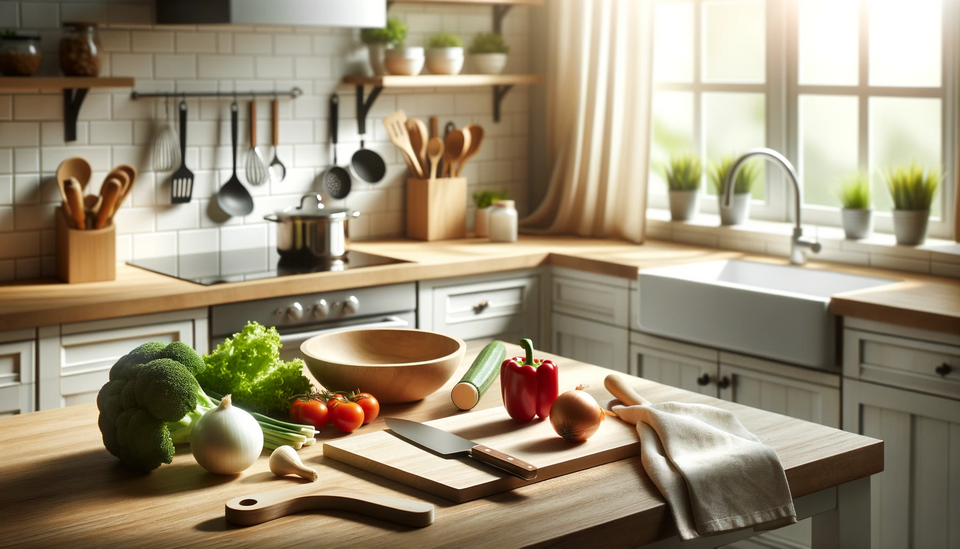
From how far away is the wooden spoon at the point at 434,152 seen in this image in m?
4.23

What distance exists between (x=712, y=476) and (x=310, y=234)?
7.54ft

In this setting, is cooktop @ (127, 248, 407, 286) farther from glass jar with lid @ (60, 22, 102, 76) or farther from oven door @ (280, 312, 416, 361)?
glass jar with lid @ (60, 22, 102, 76)

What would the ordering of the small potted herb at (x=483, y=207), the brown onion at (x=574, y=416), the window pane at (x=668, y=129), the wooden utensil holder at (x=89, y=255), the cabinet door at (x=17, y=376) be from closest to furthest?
the brown onion at (x=574, y=416), the cabinet door at (x=17, y=376), the wooden utensil holder at (x=89, y=255), the small potted herb at (x=483, y=207), the window pane at (x=668, y=129)

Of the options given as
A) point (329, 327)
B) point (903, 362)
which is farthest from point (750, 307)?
point (329, 327)

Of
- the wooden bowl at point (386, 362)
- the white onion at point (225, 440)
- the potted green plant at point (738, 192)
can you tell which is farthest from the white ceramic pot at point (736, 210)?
the white onion at point (225, 440)

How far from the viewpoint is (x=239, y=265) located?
3.59 m

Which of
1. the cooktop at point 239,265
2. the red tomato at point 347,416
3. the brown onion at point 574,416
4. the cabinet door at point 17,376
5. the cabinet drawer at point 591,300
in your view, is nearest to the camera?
the brown onion at point 574,416

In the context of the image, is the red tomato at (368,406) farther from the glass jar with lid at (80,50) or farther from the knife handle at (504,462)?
the glass jar with lid at (80,50)

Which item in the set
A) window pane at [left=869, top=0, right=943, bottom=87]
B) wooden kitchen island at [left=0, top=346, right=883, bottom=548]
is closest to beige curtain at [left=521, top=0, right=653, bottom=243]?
window pane at [left=869, top=0, right=943, bottom=87]

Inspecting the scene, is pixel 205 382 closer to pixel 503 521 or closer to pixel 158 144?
pixel 503 521

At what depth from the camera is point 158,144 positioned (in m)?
3.69

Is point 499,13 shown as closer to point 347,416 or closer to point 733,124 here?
point 733,124

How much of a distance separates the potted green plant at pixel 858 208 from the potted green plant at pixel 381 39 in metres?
1.82

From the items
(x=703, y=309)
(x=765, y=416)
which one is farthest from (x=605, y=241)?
(x=765, y=416)
